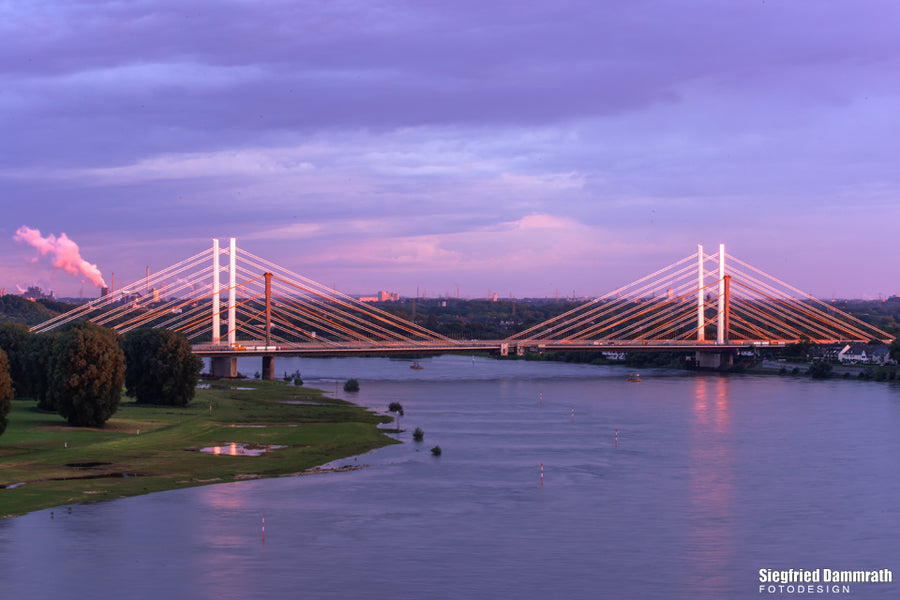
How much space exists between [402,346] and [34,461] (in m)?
37.2

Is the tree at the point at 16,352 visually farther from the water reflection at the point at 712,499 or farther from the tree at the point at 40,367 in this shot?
the water reflection at the point at 712,499

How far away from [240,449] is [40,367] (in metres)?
10.8

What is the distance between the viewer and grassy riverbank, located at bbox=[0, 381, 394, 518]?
21141 mm

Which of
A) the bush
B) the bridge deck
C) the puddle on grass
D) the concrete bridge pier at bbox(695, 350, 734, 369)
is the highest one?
the bridge deck

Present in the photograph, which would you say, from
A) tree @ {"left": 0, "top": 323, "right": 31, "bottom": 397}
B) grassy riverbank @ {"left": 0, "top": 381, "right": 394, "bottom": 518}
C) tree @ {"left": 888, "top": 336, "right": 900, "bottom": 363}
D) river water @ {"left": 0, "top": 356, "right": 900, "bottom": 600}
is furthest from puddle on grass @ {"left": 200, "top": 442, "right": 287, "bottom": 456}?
tree @ {"left": 888, "top": 336, "right": 900, "bottom": 363}

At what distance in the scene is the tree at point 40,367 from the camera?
3234 centimetres

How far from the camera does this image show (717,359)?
218ft

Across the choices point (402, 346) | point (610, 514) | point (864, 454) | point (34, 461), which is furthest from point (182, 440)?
point (402, 346)

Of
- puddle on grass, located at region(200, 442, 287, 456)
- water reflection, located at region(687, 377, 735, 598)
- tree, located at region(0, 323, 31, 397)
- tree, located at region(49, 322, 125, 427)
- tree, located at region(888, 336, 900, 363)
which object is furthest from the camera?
tree, located at region(888, 336, 900, 363)

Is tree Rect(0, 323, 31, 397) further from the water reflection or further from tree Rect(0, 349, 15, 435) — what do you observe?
the water reflection

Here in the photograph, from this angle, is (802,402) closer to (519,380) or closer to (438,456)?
(519,380)

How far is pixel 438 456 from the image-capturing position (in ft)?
88.6

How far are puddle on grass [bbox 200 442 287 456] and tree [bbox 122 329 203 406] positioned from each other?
9.46 meters

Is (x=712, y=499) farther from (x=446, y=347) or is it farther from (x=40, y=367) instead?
(x=446, y=347)
